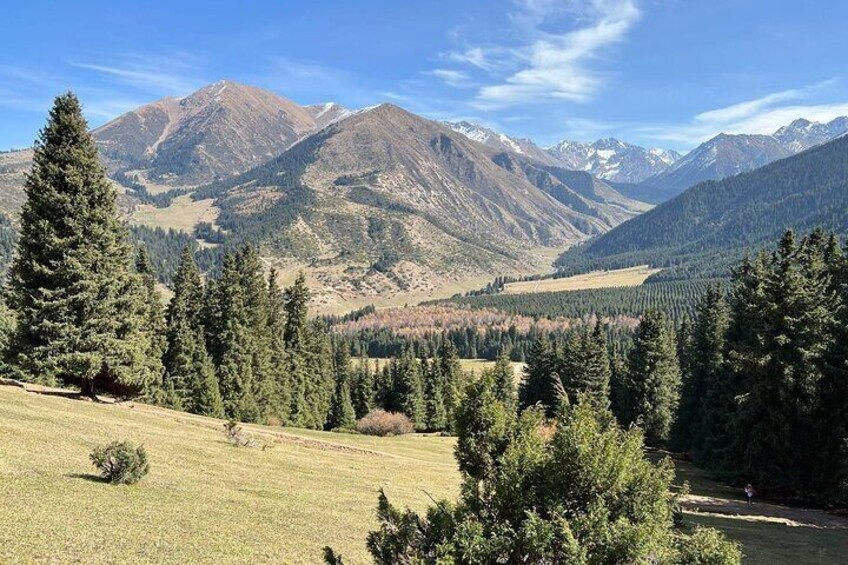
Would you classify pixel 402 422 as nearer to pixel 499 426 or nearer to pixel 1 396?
pixel 1 396

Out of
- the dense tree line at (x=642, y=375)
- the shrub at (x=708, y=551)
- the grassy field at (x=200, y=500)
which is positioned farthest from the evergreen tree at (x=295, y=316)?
the shrub at (x=708, y=551)

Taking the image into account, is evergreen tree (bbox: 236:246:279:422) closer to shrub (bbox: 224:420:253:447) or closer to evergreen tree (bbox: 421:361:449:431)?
shrub (bbox: 224:420:253:447)

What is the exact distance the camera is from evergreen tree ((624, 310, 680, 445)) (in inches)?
2827

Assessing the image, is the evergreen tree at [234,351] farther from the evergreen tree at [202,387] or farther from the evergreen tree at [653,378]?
the evergreen tree at [653,378]

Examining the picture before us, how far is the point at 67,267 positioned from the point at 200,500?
21.9 metres

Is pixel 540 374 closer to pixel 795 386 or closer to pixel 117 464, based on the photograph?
pixel 795 386

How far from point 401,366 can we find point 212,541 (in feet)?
280

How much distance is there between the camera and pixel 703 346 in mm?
65875

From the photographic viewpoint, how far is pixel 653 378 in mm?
71938

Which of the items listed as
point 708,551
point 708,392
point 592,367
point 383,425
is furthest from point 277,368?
point 708,551

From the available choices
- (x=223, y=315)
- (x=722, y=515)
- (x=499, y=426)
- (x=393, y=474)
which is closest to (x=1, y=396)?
(x=393, y=474)

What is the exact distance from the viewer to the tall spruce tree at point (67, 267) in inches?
1369

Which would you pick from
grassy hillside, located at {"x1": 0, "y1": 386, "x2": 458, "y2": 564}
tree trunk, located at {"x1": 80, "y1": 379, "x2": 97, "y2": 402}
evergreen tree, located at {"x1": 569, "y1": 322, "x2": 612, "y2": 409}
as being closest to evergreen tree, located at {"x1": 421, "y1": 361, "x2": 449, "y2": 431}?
evergreen tree, located at {"x1": 569, "y1": 322, "x2": 612, "y2": 409}

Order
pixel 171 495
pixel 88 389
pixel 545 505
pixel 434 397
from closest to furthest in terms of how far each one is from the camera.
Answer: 1. pixel 545 505
2. pixel 171 495
3. pixel 88 389
4. pixel 434 397
